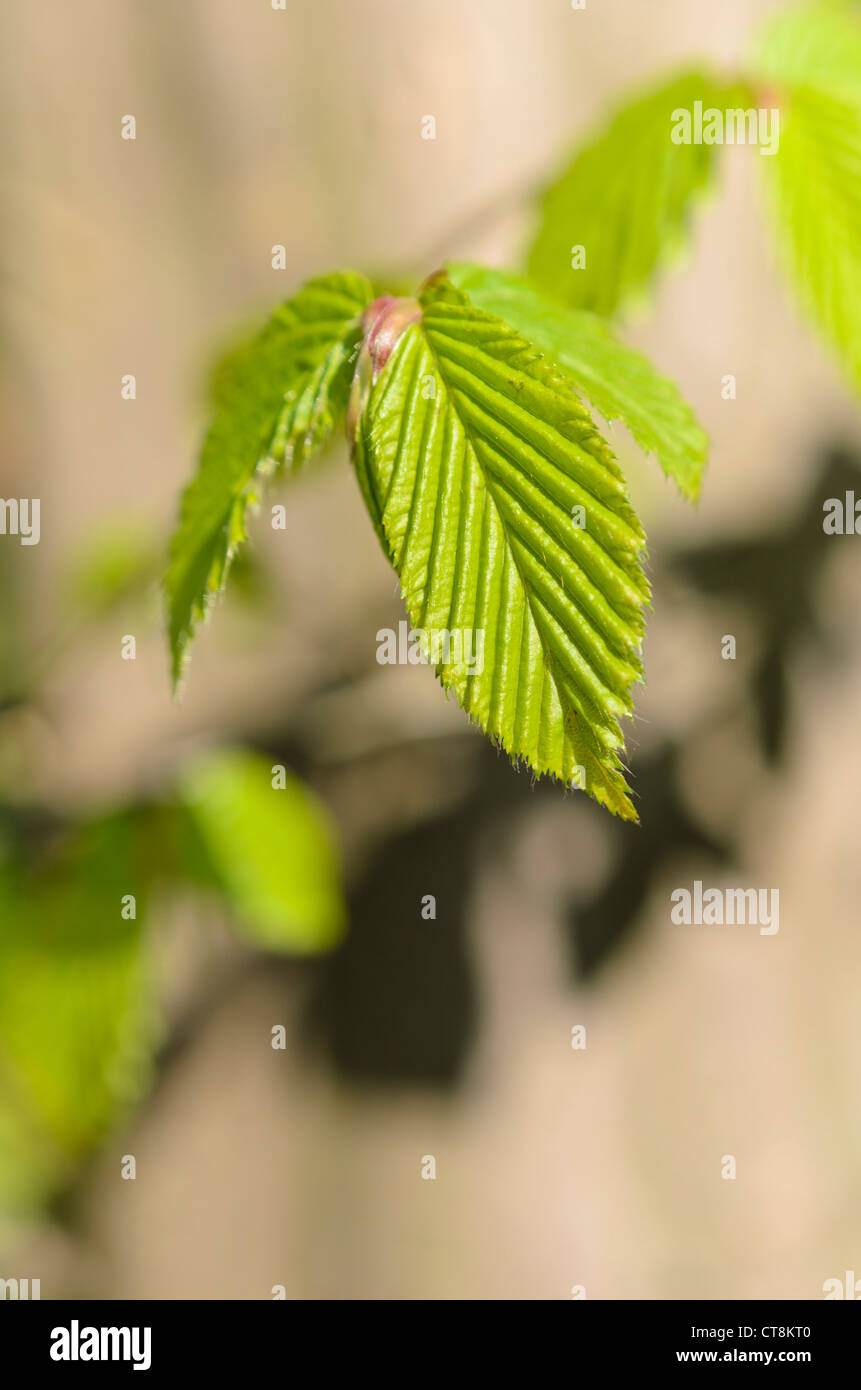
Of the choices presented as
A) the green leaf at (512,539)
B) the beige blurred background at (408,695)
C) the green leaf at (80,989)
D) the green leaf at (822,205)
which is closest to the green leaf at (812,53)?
the green leaf at (822,205)

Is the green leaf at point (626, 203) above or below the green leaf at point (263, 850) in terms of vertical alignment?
above

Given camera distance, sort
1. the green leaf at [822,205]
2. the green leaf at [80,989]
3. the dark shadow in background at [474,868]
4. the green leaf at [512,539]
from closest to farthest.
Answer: the green leaf at [512,539], the green leaf at [822,205], the green leaf at [80,989], the dark shadow in background at [474,868]

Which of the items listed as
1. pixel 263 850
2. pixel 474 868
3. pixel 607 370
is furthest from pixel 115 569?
pixel 607 370

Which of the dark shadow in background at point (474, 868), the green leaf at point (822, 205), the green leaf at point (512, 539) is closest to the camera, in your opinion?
the green leaf at point (512, 539)

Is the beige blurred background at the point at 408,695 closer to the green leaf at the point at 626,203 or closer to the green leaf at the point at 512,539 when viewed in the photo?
the green leaf at the point at 626,203
